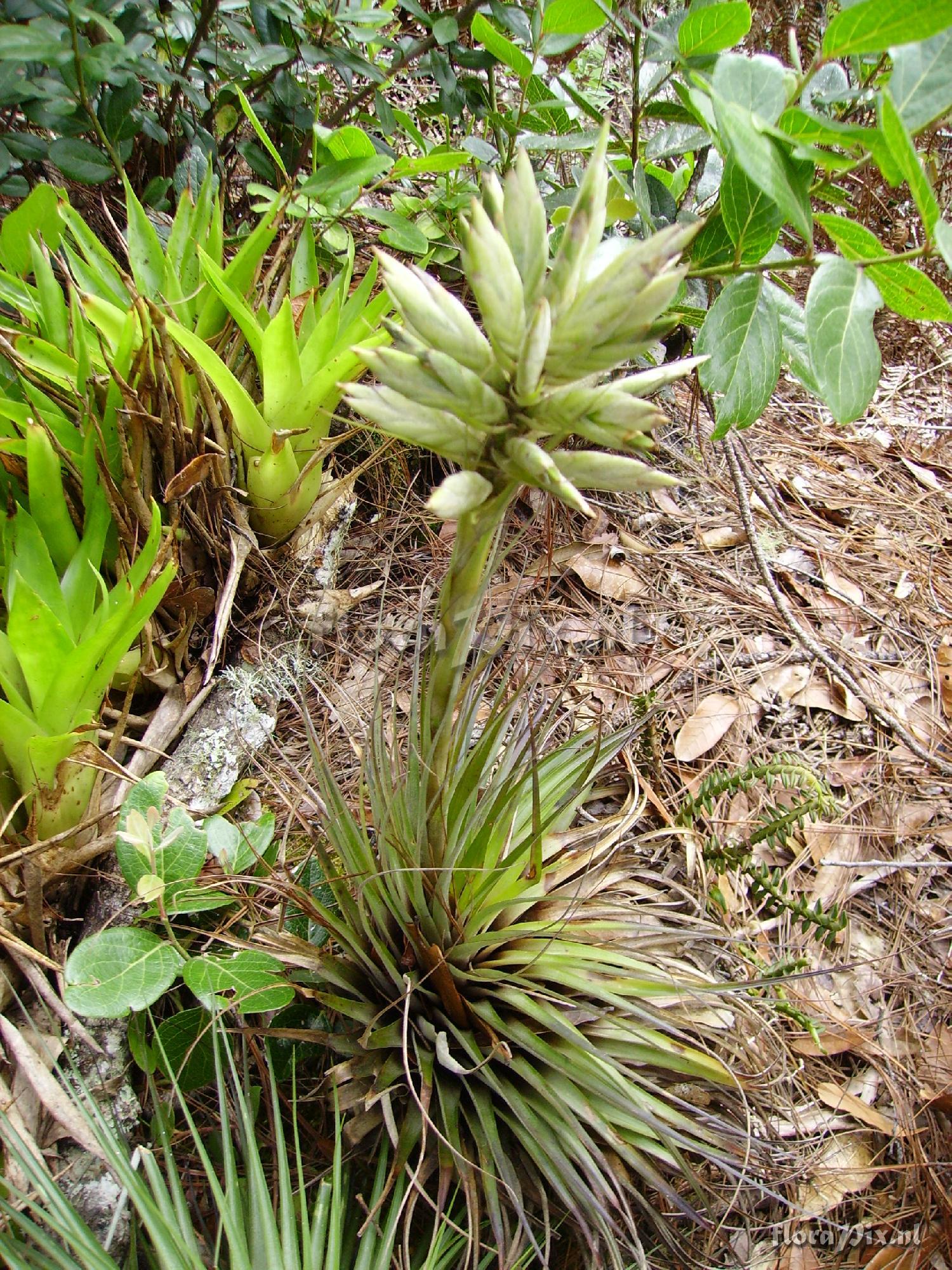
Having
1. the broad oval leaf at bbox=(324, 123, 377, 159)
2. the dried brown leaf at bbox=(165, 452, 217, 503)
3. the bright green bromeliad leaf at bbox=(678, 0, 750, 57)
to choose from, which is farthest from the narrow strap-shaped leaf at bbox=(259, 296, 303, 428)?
the bright green bromeliad leaf at bbox=(678, 0, 750, 57)

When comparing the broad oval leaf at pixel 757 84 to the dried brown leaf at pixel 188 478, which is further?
the dried brown leaf at pixel 188 478

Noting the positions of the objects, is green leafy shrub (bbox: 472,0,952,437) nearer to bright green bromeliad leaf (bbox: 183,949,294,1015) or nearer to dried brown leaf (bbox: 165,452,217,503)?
dried brown leaf (bbox: 165,452,217,503)

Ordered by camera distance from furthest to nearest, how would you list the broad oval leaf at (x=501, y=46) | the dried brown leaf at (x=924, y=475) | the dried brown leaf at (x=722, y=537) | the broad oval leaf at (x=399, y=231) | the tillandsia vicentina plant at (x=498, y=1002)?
the dried brown leaf at (x=924, y=475), the dried brown leaf at (x=722, y=537), the broad oval leaf at (x=399, y=231), the broad oval leaf at (x=501, y=46), the tillandsia vicentina plant at (x=498, y=1002)

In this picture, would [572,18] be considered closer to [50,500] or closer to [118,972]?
[50,500]

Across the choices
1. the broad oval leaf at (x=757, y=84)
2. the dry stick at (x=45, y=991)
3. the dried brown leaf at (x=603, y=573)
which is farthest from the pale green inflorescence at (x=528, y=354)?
the dried brown leaf at (x=603, y=573)

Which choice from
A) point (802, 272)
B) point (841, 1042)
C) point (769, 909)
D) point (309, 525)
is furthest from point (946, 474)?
point (309, 525)

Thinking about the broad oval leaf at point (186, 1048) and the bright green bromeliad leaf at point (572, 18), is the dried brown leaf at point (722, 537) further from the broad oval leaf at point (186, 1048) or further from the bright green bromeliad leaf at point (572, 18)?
the broad oval leaf at point (186, 1048)
